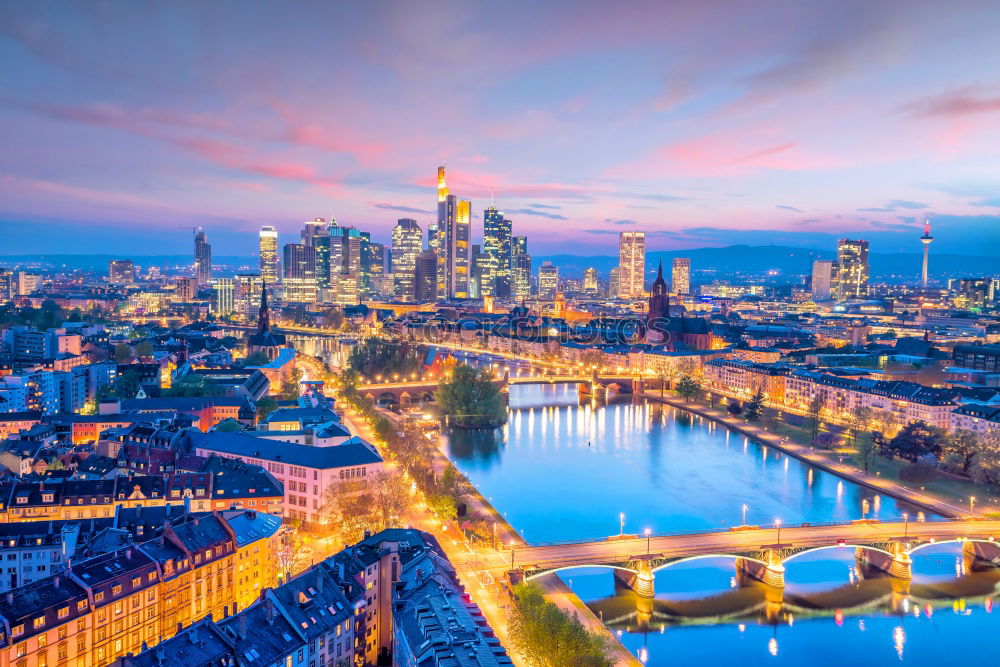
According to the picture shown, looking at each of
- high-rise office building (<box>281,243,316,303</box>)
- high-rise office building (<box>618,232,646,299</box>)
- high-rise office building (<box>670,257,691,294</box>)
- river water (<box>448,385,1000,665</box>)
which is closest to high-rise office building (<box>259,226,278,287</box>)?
high-rise office building (<box>281,243,316,303</box>)

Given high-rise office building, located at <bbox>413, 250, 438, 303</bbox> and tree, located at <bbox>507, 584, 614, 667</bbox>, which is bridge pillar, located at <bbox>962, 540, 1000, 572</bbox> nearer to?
tree, located at <bbox>507, 584, 614, 667</bbox>

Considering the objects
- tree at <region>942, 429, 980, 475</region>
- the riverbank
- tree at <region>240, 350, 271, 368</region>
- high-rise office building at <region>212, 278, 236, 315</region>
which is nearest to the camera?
the riverbank

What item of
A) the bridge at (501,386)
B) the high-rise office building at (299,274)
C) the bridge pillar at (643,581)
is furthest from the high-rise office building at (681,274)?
the bridge pillar at (643,581)

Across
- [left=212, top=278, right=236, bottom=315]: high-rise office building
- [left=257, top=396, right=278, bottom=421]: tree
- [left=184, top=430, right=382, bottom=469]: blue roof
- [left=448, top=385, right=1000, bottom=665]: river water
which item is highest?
[left=212, top=278, right=236, bottom=315]: high-rise office building

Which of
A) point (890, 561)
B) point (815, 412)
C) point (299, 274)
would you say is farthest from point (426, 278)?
point (890, 561)

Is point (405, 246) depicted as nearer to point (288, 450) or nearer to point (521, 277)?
point (521, 277)

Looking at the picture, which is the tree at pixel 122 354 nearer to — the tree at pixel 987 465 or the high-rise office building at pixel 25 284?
the tree at pixel 987 465
